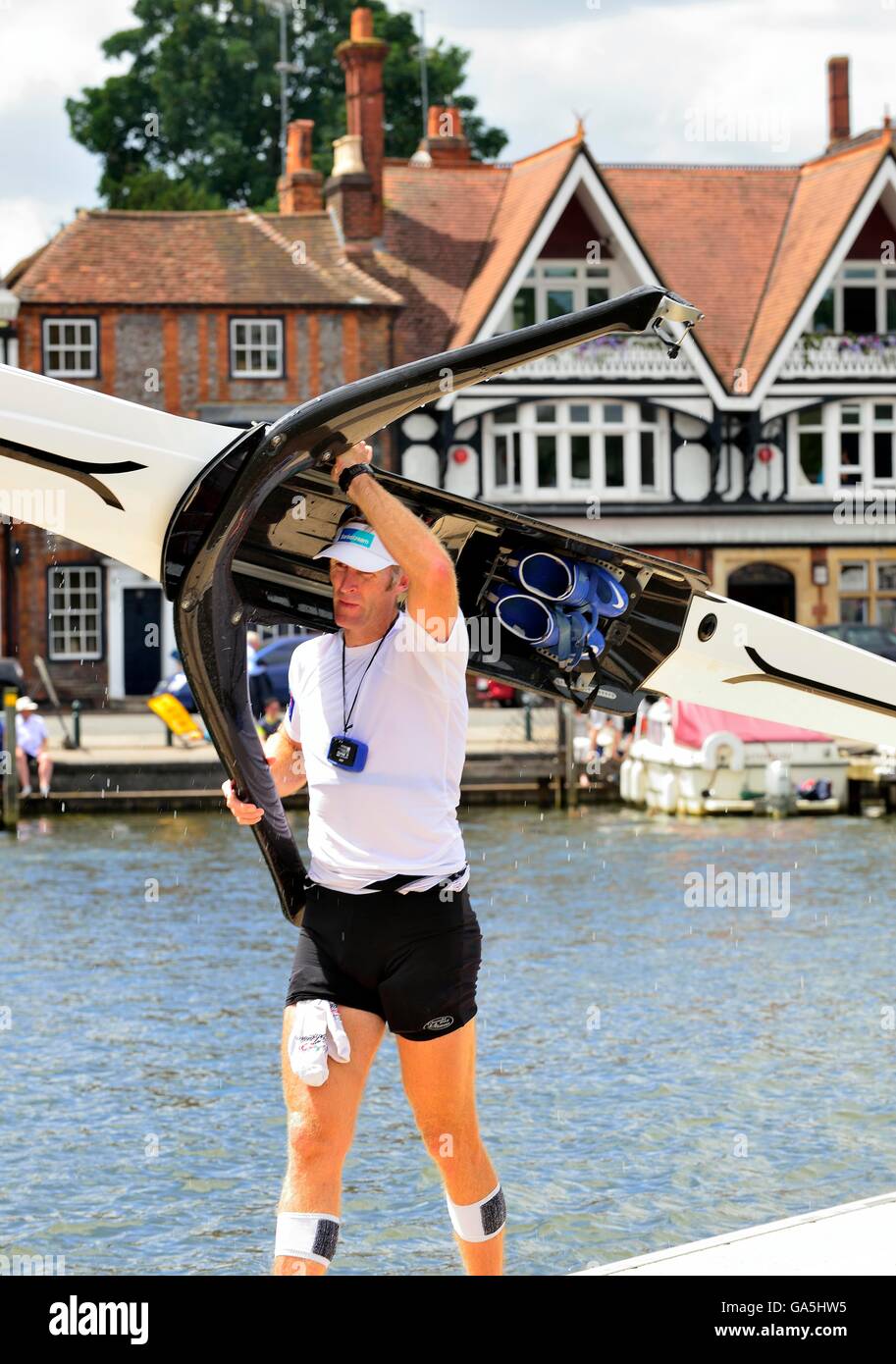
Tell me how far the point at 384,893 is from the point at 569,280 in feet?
146

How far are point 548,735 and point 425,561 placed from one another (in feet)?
112

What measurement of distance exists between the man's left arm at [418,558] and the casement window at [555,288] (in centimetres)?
4377

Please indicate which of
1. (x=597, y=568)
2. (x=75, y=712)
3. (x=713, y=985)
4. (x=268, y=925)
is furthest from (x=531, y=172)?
(x=597, y=568)

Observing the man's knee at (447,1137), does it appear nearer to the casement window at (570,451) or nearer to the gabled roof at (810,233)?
the casement window at (570,451)

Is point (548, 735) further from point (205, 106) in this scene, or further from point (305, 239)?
point (205, 106)

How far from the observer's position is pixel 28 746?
1367 inches

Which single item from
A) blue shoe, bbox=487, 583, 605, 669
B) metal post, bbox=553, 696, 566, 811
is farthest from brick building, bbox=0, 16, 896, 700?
blue shoe, bbox=487, 583, 605, 669

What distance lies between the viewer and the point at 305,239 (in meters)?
50.8

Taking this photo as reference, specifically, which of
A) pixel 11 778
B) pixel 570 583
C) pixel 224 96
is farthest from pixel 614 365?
pixel 570 583

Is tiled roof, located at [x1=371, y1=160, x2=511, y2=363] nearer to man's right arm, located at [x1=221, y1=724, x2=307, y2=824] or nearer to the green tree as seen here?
the green tree

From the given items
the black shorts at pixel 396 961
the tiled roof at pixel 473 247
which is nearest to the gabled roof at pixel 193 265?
the tiled roof at pixel 473 247

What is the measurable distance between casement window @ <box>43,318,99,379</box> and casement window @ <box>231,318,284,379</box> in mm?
3183

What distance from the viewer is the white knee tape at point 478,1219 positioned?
21.3 feet

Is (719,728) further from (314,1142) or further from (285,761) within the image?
(314,1142)
